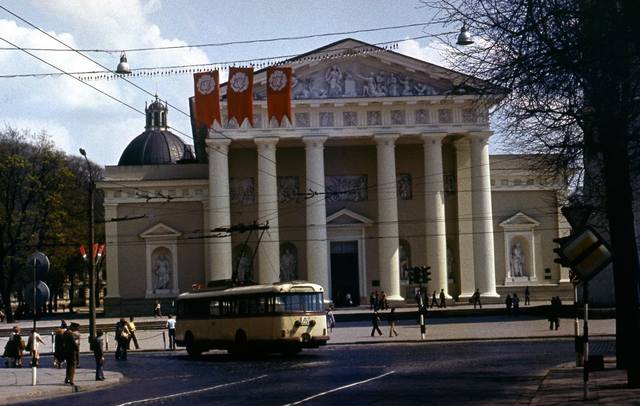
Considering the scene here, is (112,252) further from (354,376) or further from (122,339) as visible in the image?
(354,376)

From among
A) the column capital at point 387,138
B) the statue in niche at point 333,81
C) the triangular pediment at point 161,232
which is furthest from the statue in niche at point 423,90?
the triangular pediment at point 161,232

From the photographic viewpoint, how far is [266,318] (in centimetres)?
3688

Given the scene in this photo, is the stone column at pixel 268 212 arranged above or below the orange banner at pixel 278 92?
below

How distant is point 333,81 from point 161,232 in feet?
49.2

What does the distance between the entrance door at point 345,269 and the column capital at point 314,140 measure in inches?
283

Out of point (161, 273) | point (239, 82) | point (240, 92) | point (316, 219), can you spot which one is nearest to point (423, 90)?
point (316, 219)

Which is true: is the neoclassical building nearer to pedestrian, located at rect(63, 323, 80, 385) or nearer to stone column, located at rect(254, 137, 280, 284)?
stone column, located at rect(254, 137, 280, 284)

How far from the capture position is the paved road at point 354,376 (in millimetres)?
20938

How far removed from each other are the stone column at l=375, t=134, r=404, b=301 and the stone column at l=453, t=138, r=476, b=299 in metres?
4.24

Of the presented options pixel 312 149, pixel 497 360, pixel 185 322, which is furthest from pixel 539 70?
pixel 312 149

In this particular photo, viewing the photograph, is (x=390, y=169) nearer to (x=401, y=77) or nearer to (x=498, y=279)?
(x=401, y=77)

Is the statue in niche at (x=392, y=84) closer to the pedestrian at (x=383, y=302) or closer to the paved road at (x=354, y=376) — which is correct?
the pedestrian at (x=383, y=302)

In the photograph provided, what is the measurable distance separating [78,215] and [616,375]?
61434 mm

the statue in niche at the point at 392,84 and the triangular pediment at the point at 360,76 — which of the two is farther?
the statue in niche at the point at 392,84
